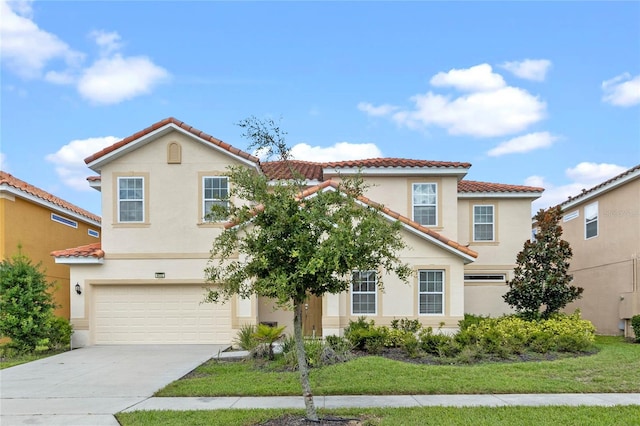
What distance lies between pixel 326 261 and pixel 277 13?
360 inches

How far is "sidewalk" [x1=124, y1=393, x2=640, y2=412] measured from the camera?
26.9ft

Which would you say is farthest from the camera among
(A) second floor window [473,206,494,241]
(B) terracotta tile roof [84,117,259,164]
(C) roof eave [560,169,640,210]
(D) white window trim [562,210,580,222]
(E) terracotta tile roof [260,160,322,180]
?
(D) white window trim [562,210,580,222]

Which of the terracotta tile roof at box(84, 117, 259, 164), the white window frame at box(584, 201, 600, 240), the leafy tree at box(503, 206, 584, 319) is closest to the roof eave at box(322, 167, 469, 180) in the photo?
the terracotta tile roof at box(84, 117, 259, 164)

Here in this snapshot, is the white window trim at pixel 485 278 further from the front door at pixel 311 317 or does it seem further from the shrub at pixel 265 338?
the shrub at pixel 265 338

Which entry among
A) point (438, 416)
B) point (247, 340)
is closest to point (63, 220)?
point (247, 340)

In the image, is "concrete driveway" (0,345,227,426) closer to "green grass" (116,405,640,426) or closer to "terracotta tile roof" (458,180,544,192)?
"green grass" (116,405,640,426)

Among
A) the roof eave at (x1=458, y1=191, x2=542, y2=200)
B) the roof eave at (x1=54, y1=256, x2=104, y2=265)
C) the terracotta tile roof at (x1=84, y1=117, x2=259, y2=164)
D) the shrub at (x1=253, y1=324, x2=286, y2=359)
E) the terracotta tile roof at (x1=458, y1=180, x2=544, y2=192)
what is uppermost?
the terracotta tile roof at (x1=84, y1=117, x2=259, y2=164)

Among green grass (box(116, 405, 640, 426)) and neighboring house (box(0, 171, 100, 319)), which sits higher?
neighboring house (box(0, 171, 100, 319))

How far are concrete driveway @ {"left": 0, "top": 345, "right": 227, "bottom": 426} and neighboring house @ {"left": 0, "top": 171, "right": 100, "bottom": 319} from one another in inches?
137

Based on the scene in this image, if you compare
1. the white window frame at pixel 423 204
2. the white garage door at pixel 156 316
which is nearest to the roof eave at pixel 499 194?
the white window frame at pixel 423 204

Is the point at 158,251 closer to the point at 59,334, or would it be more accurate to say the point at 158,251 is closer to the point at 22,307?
the point at 59,334

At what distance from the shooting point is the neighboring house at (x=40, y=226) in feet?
55.4

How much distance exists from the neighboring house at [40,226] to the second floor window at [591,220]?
19.2 metres

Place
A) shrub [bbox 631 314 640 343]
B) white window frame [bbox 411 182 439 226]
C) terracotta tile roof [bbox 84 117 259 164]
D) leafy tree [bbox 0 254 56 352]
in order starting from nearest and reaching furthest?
leafy tree [bbox 0 254 56 352] < shrub [bbox 631 314 640 343] < terracotta tile roof [bbox 84 117 259 164] < white window frame [bbox 411 182 439 226]
